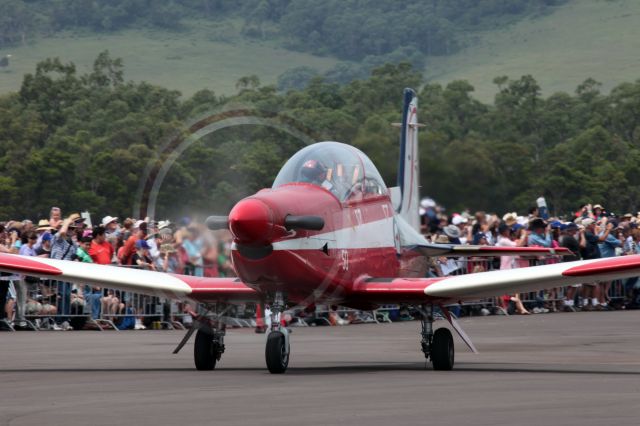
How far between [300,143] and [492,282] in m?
2.87

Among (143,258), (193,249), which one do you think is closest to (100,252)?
(143,258)

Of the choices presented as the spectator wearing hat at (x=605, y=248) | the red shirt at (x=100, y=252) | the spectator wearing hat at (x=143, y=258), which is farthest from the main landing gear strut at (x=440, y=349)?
the spectator wearing hat at (x=605, y=248)

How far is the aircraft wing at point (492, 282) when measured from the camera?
15.5m

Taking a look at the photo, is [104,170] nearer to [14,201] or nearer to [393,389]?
[14,201]

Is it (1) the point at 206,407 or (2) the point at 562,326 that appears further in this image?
(2) the point at 562,326

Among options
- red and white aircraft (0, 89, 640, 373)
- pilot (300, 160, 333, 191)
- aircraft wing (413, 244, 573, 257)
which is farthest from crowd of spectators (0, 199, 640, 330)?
aircraft wing (413, 244, 573, 257)

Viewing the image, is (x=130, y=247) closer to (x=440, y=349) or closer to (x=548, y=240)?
(x=440, y=349)

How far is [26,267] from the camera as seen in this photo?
54.5ft

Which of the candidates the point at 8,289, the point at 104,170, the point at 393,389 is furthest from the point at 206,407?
the point at 104,170

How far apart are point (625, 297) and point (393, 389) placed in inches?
827

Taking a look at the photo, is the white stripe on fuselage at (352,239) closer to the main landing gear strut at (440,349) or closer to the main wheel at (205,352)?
the main landing gear strut at (440,349)

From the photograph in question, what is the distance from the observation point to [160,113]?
127m

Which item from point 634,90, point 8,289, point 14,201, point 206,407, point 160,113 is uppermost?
point 634,90

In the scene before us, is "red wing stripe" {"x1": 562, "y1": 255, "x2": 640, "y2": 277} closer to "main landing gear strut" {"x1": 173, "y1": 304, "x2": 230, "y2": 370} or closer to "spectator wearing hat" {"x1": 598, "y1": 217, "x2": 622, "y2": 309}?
"main landing gear strut" {"x1": 173, "y1": 304, "x2": 230, "y2": 370}
